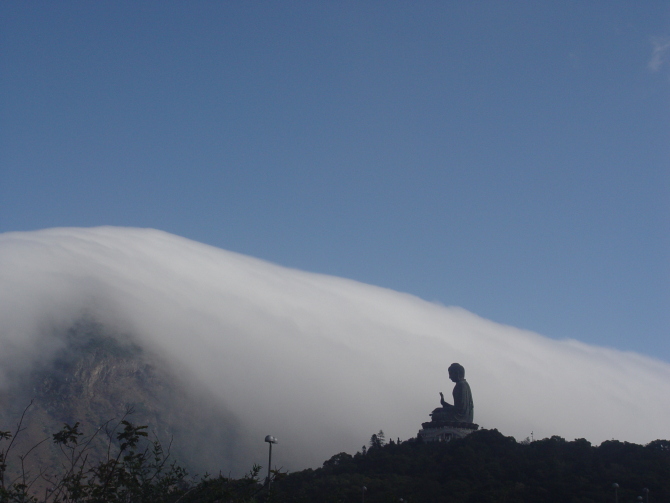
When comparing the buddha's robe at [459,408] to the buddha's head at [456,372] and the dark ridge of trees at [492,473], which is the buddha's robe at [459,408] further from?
the dark ridge of trees at [492,473]

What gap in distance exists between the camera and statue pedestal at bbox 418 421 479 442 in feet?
322

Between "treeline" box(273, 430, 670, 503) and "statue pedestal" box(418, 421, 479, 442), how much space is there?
20.5ft

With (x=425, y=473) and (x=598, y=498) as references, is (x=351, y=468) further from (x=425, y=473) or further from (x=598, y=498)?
(x=598, y=498)

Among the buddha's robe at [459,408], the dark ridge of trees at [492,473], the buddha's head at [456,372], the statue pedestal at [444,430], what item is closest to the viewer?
the dark ridge of trees at [492,473]

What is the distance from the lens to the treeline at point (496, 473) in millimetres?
66625

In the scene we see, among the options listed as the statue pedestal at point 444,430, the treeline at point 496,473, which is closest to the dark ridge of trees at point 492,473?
the treeline at point 496,473

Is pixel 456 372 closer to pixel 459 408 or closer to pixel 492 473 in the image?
pixel 459 408

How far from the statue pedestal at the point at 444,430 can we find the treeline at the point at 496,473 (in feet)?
20.5

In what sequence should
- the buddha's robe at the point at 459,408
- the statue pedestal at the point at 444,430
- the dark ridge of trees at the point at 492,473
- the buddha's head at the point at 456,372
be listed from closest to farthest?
1. the dark ridge of trees at the point at 492,473
2. the statue pedestal at the point at 444,430
3. the buddha's robe at the point at 459,408
4. the buddha's head at the point at 456,372

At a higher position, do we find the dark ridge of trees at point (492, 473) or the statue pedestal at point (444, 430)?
the statue pedestal at point (444, 430)

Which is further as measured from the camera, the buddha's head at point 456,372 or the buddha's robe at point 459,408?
the buddha's head at point 456,372

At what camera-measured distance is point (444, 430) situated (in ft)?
324

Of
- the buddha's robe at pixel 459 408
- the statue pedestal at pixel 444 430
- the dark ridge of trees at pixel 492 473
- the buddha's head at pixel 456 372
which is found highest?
the buddha's head at pixel 456 372

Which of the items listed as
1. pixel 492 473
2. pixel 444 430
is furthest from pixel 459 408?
pixel 492 473
